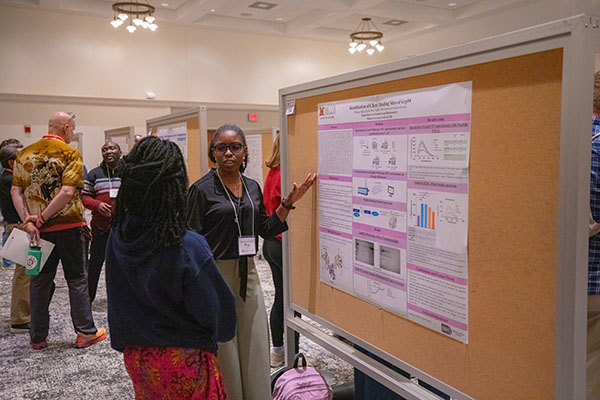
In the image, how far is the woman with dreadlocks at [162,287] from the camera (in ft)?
4.84

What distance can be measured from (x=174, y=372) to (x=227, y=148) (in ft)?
3.69

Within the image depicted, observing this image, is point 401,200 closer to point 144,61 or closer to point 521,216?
point 521,216

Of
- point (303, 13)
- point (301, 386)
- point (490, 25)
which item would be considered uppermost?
point (303, 13)

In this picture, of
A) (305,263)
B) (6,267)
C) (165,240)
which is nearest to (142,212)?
Answer: (165,240)

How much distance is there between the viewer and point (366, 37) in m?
10.6

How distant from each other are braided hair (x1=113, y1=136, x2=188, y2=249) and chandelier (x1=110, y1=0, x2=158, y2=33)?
7.07 m

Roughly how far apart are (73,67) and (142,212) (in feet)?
28.0

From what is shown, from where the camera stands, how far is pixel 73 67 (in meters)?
8.88

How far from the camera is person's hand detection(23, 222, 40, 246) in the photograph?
3.43 meters

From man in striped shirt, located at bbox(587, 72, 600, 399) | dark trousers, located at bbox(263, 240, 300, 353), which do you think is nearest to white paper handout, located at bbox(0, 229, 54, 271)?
dark trousers, located at bbox(263, 240, 300, 353)

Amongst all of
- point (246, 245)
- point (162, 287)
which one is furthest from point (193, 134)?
point (162, 287)

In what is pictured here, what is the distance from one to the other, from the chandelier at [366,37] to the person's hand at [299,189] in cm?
815

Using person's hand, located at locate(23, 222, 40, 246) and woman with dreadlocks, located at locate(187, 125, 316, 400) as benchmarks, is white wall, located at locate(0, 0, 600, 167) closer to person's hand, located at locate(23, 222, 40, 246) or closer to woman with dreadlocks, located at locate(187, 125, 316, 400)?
person's hand, located at locate(23, 222, 40, 246)

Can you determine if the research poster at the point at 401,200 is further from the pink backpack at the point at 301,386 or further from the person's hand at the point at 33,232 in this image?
the person's hand at the point at 33,232
